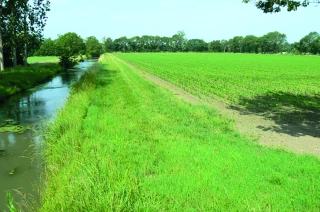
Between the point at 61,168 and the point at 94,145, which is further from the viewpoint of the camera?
the point at 94,145

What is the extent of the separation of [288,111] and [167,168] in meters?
9.17

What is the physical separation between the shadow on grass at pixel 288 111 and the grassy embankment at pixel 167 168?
228 centimetres

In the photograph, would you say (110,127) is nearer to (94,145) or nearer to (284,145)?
Answer: (94,145)

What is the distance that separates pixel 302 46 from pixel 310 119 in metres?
147

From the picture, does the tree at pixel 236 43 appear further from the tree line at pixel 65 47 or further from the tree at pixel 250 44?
the tree line at pixel 65 47

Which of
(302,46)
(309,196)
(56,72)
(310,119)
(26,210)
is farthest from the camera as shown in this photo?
(302,46)

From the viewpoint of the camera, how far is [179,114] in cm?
1232

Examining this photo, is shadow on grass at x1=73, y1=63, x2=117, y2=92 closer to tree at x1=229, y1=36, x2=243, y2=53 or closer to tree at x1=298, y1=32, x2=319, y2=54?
tree at x1=298, y1=32, x2=319, y2=54

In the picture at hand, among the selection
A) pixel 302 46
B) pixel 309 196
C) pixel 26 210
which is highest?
pixel 302 46

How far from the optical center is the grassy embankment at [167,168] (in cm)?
490

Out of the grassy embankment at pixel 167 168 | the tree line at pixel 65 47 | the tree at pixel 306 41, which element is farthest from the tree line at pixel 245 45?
the grassy embankment at pixel 167 168

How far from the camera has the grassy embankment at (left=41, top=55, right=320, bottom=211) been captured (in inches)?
193

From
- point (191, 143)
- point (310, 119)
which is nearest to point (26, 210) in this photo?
point (191, 143)

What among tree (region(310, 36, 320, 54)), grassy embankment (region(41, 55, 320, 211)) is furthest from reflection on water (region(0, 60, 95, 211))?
tree (region(310, 36, 320, 54))
